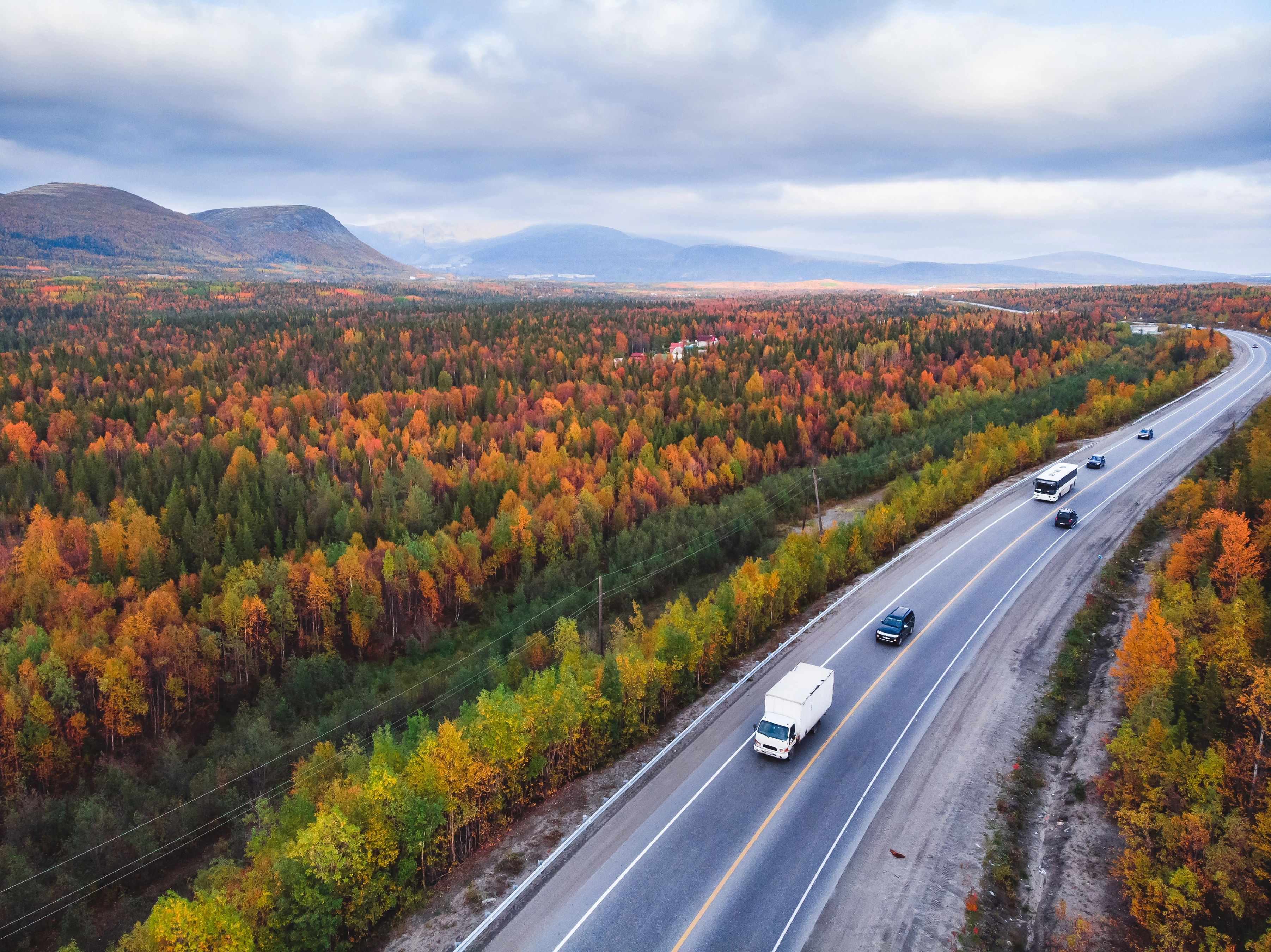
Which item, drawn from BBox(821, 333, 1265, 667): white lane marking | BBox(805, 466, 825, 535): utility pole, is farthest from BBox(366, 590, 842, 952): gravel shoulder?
BBox(805, 466, 825, 535): utility pole

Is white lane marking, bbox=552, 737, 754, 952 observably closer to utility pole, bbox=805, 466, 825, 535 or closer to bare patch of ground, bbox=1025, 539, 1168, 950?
bare patch of ground, bbox=1025, 539, 1168, 950

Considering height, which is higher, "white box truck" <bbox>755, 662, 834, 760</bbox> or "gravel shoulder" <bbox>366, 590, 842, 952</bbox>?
"white box truck" <bbox>755, 662, 834, 760</bbox>

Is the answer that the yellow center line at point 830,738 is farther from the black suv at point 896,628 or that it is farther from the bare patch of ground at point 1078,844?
the bare patch of ground at point 1078,844

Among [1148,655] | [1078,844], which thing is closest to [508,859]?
[1078,844]

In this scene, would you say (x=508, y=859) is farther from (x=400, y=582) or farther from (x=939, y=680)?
(x=400, y=582)

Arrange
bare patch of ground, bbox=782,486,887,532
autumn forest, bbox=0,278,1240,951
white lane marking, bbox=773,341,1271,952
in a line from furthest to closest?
bare patch of ground, bbox=782,486,887,532
autumn forest, bbox=0,278,1240,951
white lane marking, bbox=773,341,1271,952

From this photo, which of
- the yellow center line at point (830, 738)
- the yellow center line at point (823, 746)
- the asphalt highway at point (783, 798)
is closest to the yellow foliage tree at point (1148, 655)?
the asphalt highway at point (783, 798)

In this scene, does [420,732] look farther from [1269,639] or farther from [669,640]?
[1269,639]
